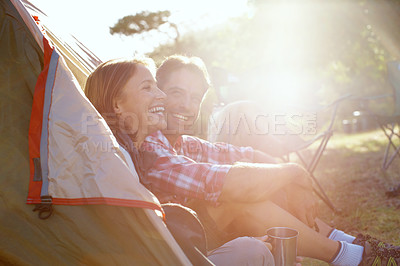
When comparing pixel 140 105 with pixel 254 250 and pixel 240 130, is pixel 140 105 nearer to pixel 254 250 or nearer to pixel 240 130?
pixel 254 250

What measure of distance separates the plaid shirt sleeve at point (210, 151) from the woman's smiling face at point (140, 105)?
0.48 m

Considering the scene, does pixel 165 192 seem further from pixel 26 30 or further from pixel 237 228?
pixel 26 30

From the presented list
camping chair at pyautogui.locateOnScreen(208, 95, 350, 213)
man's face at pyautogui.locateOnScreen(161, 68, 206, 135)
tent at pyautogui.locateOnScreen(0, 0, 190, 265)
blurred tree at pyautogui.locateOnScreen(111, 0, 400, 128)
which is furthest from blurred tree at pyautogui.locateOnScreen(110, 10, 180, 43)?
tent at pyautogui.locateOnScreen(0, 0, 190, 265)

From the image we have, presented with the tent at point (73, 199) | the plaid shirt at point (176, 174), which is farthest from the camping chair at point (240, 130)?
the tent at point (73, 199)

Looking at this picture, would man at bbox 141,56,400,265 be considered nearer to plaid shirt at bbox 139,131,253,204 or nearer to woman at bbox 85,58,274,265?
plaid shirt at bbox 139,131,253,204

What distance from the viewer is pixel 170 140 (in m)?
2.27

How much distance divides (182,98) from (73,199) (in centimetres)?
121

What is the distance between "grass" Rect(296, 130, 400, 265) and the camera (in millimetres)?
3318

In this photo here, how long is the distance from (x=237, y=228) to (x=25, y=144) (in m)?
1.35

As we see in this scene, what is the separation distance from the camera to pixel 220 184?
6.16 ft

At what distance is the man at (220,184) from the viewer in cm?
190

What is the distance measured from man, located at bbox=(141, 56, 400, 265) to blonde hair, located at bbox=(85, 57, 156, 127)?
31cm

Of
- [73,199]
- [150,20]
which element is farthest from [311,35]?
[73,199]

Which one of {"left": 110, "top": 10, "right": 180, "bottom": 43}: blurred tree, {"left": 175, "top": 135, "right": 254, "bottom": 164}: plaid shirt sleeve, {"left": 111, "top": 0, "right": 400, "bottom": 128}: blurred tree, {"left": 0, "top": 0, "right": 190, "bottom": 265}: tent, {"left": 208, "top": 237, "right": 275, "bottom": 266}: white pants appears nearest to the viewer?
{"left": 0, "top": 0, "right": 190, "bottom": 265}: tent
